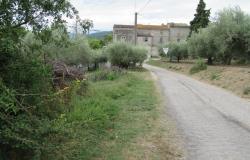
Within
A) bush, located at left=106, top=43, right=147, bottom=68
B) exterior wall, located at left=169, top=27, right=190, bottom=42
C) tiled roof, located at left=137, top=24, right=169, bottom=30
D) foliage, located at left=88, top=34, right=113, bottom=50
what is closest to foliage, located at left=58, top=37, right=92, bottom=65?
bush, located at left=106, top=43, right=147, bottom=68

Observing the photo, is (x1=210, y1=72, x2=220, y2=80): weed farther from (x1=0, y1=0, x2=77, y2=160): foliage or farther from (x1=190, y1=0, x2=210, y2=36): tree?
(x1=190, y1=0, x2=210, y2=36): tree

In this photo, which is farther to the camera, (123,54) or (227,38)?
(123,54)

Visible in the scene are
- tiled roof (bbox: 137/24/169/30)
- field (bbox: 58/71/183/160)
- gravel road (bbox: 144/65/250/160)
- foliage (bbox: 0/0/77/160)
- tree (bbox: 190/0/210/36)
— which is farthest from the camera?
tiled roof (bbox: 137/24/169/30)

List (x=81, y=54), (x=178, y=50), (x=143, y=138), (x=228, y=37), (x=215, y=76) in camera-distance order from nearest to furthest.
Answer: (x=143, y=138), (x=215, y=76), (x=228, y=37), (x=81, y=54), (x=178, y=50)

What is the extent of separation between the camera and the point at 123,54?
5122 cm

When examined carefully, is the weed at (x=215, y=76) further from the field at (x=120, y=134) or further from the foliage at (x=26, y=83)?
the foliage at (x=26, y=83)

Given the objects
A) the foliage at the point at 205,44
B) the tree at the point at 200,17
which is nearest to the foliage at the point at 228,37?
the foliage at the point at 205,44

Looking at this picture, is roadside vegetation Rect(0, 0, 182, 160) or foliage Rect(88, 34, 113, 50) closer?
roadside vegetation Rect(0, 0, 182, 160)

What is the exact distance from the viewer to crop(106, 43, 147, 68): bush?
5122cm

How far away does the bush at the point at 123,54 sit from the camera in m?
51.2

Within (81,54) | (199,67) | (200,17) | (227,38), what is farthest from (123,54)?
(200,17)

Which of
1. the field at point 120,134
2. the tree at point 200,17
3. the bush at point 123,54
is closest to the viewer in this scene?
the field at point 120,134

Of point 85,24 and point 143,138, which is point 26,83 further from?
point 143,138

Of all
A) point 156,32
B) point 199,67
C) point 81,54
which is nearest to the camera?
point 81,54
